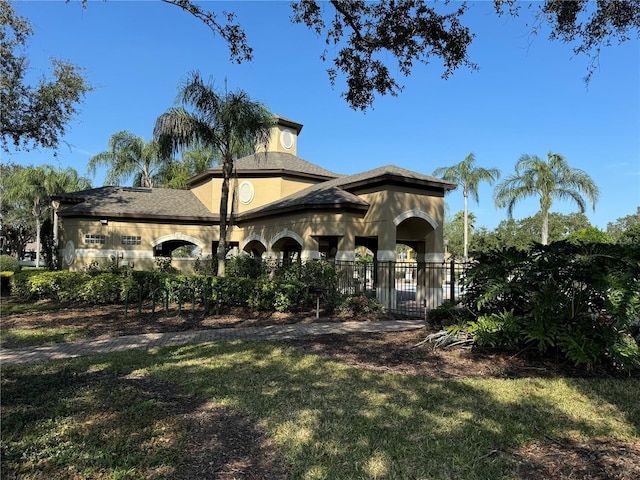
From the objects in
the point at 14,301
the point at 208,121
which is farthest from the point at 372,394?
the point at 14,301

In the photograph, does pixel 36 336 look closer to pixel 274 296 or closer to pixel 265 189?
pixel 274 296

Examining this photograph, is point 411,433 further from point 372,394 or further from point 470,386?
point 470,386

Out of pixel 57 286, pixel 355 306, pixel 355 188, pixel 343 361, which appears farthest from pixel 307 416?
pixel 57 286

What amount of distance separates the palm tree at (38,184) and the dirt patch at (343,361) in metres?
31.7

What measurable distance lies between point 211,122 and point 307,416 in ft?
44.8

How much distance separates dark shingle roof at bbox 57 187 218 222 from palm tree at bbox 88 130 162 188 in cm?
777

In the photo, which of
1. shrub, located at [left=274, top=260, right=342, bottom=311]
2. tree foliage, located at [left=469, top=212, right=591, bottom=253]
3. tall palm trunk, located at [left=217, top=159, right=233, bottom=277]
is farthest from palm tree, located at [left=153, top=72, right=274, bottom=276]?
tree foliage, located at [left=469, top=212, right=591, bottom=253]

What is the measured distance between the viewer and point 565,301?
6.62 metres

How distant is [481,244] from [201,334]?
1783 inches

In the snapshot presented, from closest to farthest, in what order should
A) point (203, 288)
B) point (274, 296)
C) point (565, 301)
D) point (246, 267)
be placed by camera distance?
point (565, 301)
point (274, 296)
point (203, 288)
point (246, 267)

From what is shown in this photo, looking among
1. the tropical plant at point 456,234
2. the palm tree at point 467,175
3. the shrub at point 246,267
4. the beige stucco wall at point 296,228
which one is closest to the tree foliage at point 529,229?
the tropical plant at point 456,234

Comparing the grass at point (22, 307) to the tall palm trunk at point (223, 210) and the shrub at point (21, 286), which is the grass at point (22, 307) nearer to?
the shrub at point (21, 286)

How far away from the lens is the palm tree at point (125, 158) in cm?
3222

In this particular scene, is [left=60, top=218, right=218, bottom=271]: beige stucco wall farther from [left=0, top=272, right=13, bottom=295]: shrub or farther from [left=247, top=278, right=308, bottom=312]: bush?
[left=247, top=278, right=308, bottom=312]: bush
